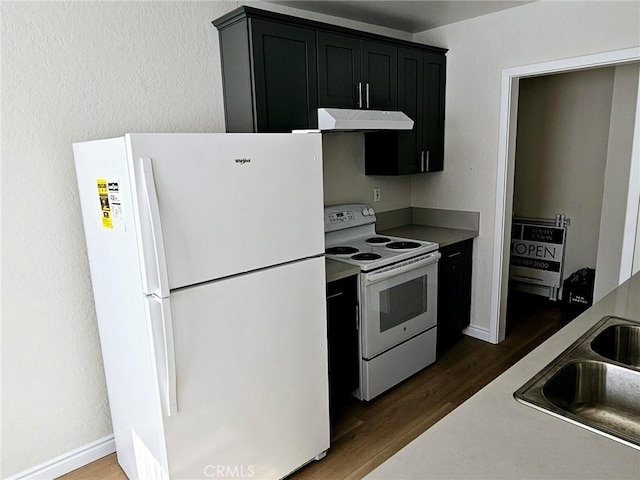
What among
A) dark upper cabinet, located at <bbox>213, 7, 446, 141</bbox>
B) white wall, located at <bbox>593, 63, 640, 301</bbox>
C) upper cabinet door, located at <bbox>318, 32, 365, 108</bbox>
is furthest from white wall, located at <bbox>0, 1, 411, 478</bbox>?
white wall, located at <bbox>593, 63, 640, 301</bbox>

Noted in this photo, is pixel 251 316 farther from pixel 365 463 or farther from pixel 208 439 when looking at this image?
pixel 365 463

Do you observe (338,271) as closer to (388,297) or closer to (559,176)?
(388,297)

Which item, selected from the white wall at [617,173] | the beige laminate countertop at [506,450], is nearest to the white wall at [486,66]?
the white wall at [617,173]

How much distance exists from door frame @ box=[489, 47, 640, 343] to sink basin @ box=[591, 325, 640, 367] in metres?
1.56

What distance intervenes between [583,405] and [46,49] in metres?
2.45

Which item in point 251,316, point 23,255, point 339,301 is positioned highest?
point 23,255

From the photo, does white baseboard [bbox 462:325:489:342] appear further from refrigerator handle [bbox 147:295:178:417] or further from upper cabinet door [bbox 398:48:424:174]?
refrigerator handle [bbox 147:295:178:417]

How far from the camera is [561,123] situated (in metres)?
4.16

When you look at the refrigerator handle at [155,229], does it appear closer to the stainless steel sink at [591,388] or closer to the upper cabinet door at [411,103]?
the stainless steel sink at [591,388]

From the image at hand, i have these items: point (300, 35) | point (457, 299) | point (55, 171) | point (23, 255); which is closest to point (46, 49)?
point (55, 171)

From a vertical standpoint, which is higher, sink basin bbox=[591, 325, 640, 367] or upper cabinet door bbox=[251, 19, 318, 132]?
upper cabinet door bbox=[251, 19, 318, 132]

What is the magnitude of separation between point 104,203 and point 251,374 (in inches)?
36.4

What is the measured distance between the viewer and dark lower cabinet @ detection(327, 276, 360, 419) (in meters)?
2.51

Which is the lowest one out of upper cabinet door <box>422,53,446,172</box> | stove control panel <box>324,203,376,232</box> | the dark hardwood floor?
the dark hardwood floor
